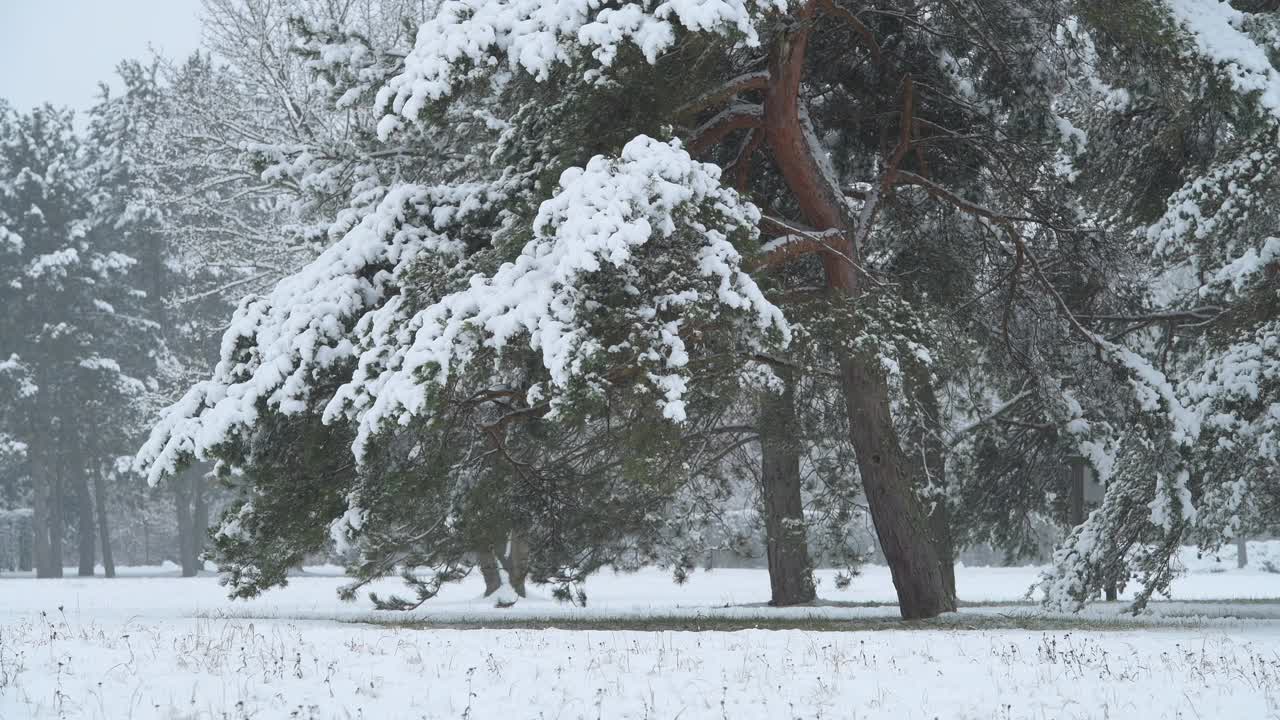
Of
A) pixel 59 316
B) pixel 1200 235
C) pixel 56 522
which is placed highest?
pixel 59 316

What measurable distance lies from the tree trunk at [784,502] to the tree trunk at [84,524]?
2897 centimetres

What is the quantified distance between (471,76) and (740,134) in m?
4.44

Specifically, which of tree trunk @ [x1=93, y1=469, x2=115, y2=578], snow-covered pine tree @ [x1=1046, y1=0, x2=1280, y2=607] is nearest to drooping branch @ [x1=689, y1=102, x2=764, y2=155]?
snow-covered pine tree @ [x1=1046, y1=0, x2=1280, y2=607]

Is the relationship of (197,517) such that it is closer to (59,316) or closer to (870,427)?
(59,316)

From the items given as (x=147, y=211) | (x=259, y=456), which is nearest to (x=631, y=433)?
(x=259, y=456)

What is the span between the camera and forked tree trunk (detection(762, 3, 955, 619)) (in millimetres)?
11273

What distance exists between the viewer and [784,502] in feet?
51.2

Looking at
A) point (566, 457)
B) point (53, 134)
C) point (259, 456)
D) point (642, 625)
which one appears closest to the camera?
point (259, 456)

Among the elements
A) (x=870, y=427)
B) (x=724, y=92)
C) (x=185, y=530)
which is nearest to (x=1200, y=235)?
(x=870, y=427)

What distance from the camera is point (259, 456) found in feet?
33.4

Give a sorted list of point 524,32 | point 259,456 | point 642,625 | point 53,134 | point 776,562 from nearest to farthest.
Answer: point 524,32, point 259,456, point 642,625, point 776,562, point 53,134

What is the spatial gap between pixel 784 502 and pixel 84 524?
31017mm

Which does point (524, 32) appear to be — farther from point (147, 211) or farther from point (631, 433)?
point (147, 211)

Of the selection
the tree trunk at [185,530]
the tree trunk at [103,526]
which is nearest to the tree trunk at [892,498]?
the tree trunk at [185,530]
